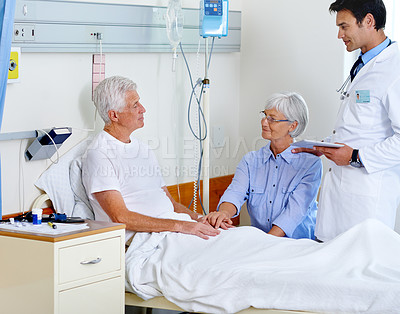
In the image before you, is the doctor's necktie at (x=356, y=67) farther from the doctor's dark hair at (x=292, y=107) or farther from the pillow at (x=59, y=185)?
the pillow at (x=59, y=185)

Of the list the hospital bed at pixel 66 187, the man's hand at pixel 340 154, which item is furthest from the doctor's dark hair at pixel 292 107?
the hospital bed at pixel 66 187

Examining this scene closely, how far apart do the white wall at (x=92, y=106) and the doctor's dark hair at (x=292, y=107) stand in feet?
1.96

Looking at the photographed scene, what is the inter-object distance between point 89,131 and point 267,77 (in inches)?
50.2

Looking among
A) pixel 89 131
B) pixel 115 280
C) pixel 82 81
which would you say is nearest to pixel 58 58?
pixel 82 81

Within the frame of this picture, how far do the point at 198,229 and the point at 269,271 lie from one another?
18.4 inches

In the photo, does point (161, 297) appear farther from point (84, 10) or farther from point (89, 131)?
point (84, 10)

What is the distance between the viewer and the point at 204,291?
7.91ft

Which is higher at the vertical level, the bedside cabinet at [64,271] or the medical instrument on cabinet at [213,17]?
the medical instrument on cabinet at [213,17]

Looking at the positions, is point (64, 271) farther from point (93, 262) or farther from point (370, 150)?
point (370, 150)

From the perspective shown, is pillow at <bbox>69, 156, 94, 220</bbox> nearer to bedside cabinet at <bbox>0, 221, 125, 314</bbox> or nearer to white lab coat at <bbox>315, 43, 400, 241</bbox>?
bedside cabinet at <bbox>0, 221, 125, 314</bbox>

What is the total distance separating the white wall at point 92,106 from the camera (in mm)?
A: 2684

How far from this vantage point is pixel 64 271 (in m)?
2.23

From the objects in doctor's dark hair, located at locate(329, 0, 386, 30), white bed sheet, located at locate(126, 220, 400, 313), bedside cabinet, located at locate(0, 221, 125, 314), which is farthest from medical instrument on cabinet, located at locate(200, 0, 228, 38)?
bedside cabinet, located at locate(0, 221, 125, 314)

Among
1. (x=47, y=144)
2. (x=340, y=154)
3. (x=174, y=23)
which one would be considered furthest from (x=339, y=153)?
(x=47, y=144)
